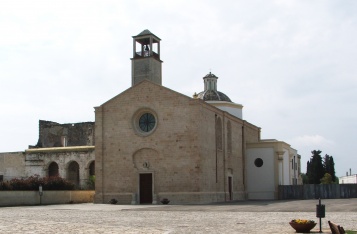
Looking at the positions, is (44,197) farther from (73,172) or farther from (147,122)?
(73,172)

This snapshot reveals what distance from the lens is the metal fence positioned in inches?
1892

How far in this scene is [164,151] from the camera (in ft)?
129

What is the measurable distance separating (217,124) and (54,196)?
14.1 meters

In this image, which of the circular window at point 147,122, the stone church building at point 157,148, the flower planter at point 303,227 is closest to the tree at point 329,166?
the stone church building at point 157,148

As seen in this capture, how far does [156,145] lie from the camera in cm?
3953

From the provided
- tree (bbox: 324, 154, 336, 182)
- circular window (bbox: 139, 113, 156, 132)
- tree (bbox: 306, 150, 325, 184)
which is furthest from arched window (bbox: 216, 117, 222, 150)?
tree (bbox: 324, 154, 336, 182)

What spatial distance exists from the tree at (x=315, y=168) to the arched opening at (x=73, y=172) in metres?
37.2

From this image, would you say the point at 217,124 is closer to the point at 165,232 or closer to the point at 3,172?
the point at 3,172

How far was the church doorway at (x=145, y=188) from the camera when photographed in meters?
39.5

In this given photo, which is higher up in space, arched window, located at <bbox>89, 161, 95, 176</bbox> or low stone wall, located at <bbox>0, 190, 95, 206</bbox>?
arched window, located at <bbox>89, 161, 95, 176</bbox>

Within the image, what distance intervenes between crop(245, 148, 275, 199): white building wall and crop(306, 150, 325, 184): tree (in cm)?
2663

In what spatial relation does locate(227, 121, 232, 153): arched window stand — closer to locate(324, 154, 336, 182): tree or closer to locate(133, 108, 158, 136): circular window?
locate(133, 108, 158, 136): circular window

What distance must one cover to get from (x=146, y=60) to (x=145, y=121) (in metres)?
6.49

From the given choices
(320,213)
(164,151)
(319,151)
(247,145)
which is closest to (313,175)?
(319,151)
